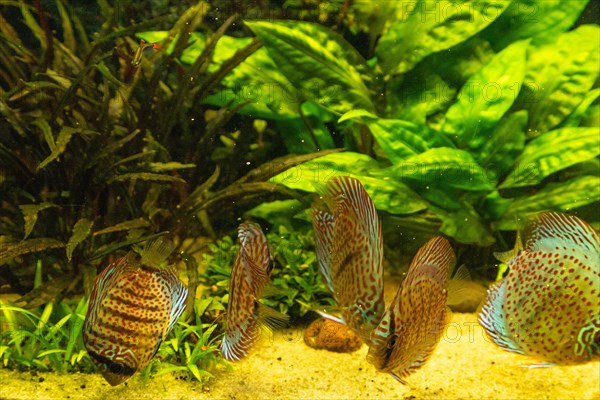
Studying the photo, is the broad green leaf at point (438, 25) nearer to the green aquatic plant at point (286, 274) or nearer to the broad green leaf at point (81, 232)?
the green aquatic plant at point (286, 274)

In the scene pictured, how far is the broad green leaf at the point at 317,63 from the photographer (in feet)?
10.8

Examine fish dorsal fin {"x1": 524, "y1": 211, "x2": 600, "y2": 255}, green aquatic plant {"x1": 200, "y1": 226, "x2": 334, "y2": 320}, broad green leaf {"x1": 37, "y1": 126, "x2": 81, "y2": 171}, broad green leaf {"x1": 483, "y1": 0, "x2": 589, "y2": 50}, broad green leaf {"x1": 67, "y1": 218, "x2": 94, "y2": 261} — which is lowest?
green aquatic plant {"x1": 200, "y1": 226, "x2": 334, "y2": 320}

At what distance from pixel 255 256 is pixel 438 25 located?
2.36 m

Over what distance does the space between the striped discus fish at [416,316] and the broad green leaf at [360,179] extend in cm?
151

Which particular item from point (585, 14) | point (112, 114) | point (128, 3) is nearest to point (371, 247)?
point (112, 114)

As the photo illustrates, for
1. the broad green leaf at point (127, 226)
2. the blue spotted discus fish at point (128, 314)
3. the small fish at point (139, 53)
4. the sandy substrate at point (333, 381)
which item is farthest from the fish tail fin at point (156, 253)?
the small fish at point (139, 53)

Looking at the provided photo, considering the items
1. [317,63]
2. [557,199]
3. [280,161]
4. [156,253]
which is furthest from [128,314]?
[557,199]

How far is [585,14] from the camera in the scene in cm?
404

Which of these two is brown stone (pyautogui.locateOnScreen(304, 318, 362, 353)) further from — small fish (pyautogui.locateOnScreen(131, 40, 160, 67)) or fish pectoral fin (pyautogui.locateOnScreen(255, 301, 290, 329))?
small fish (pyautogui.locateOnScreen(131, 40, 160, 67))

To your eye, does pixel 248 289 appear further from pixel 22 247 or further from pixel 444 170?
pixel 444 170

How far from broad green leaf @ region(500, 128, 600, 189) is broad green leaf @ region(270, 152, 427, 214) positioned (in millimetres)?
616

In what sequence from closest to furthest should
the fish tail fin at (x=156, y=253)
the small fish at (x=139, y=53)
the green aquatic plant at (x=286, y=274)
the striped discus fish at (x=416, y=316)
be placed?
the striped discus fish at (x=416, y=316) → the fish tail fin at (x=156, y=253) → the small fish at (x=139, y=53) → the green aquatic plant at (x=286, y=274)

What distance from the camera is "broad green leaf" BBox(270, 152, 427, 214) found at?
10.5 feet

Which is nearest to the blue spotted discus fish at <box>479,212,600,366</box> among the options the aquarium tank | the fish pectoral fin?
the aquarium tank
